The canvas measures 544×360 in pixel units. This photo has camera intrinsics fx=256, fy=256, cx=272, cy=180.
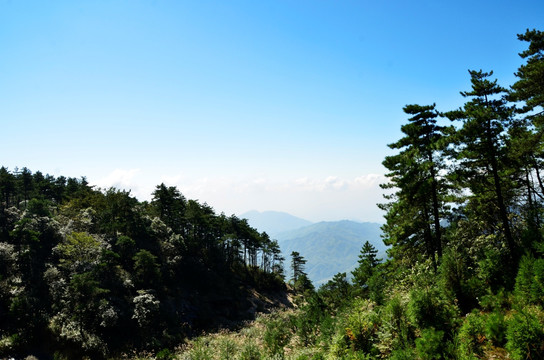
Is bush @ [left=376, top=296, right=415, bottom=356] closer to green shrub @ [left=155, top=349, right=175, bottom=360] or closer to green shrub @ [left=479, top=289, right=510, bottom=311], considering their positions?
green shrub @ [left=479, top=289, right=510, bottom=311]

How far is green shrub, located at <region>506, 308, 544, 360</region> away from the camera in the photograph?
20.3 ft

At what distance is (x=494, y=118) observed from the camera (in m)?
13.6

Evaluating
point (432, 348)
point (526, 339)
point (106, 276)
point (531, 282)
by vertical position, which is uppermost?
point (531, 282)

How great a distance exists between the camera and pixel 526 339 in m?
6.30

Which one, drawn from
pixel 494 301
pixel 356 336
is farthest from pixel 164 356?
pixel 494 301

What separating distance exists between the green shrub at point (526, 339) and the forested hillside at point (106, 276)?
31620mm

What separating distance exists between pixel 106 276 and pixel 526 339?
1610 inches

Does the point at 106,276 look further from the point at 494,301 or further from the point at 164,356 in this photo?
the point at 494,301

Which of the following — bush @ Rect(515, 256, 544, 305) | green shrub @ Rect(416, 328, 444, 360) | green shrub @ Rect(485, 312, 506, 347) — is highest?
bush @ Rect(515, 256, 544, 305)

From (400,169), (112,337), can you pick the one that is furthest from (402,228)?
(112,337)

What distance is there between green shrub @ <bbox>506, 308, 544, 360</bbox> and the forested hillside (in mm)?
31620

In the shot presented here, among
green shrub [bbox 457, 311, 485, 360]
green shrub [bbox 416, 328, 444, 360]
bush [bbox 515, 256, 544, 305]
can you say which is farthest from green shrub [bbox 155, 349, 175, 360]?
bush [bbox 515, 256, 544, 305]

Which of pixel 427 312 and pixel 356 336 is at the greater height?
pixel 427 312

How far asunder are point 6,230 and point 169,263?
75.5 feet
